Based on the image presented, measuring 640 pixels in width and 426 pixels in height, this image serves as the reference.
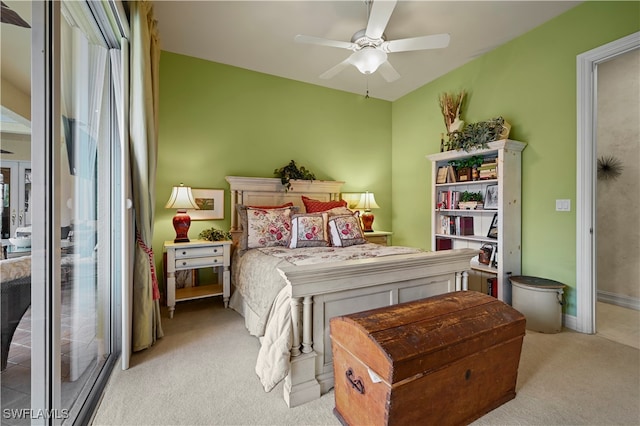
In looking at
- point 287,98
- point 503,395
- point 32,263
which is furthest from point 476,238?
point 32,263

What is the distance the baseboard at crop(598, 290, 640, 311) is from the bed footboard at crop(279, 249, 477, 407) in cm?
287

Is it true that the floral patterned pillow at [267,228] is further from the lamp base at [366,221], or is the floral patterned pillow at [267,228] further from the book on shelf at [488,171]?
the book on shelf at [488,171]

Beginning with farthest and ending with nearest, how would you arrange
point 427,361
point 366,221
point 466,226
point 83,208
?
point 366,221, point 466,226, point 83,208, point 427,361

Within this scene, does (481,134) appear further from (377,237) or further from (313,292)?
(313,292)

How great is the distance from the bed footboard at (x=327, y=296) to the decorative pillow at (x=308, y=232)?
1.13 metres

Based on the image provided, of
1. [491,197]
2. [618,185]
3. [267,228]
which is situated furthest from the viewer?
[618,185]

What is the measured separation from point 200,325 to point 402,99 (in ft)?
14.0

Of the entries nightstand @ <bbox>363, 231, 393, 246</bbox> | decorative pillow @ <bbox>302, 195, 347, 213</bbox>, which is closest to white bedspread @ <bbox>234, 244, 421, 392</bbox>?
decorative pillow @ <bbox>302, 195, 347, 213</bbox>

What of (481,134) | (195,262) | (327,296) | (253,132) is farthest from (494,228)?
(195,262)

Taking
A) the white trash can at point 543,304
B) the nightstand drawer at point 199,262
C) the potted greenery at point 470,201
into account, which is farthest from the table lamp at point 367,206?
the nightstand drawer at point 199,262

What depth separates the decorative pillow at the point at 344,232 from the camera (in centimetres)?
298

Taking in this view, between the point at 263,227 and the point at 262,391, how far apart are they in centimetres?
163

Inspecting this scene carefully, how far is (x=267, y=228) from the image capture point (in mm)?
3018

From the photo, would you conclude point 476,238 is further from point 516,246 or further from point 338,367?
point 338,367
